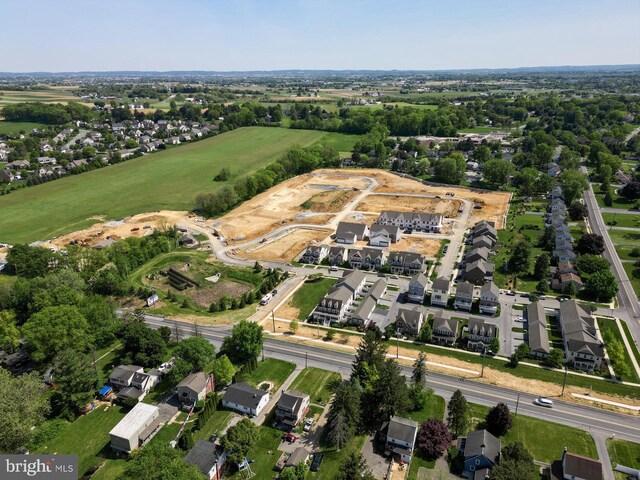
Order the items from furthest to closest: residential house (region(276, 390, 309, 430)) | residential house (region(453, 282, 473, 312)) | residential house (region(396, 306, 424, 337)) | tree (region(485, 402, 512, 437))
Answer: residential house (region(453, 282, 473, 312))
residential house (region(396, 306, 424, 337))
residential house (region(276, 390, 309, 430))
tree (region(485, 402, 512, 437))

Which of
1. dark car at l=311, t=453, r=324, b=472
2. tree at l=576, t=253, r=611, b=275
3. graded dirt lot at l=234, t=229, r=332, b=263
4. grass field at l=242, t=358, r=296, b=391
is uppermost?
tree at l=576, t=253, r=611, b=275

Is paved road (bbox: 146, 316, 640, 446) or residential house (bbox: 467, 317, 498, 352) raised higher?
residential house (bbox: 467, 317, 498, 352)

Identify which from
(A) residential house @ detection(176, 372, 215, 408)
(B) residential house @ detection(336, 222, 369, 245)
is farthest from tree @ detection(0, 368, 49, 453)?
(B) residential house @ detection(336, 222, 369, 245)

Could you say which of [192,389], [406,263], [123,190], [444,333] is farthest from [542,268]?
[123,190]

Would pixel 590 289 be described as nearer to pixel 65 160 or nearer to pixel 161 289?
pixel 161 289

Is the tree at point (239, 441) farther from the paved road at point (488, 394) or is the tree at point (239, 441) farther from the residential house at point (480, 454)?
the residential house at point (480, 454)

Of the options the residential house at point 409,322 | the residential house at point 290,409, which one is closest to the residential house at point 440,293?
the residential house at point 409,322

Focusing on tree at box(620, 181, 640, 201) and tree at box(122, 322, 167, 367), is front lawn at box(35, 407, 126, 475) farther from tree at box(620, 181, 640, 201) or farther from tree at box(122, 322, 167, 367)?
tree at box(620, 181, 640, 201)

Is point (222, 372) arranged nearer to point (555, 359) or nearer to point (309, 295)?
point (309, 295)
